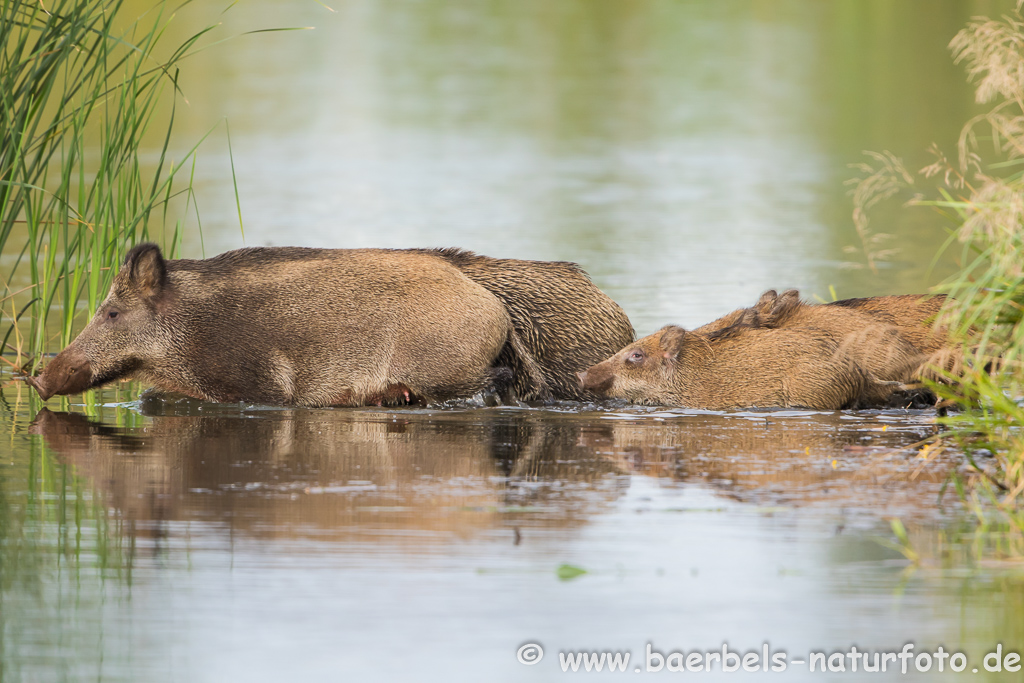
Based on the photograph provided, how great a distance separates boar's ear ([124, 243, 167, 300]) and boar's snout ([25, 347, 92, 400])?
21.4 inches

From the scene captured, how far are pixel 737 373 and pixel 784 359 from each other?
309 mm

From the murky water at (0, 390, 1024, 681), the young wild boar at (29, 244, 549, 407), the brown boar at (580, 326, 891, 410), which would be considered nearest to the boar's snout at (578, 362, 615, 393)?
the brown boar at (580, 326, 891, 410)

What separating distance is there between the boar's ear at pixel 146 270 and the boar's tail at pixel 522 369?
7.08 feet

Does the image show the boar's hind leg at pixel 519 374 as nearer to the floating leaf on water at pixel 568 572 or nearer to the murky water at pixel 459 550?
the murky water at pixel 459 550

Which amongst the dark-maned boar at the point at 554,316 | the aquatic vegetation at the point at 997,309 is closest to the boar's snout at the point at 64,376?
the dark-maned boar at the point at 554,316

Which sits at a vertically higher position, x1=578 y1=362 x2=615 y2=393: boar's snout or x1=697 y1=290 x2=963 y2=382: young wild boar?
x1=697 y1=290 x2=963 y2=382: young wild boar

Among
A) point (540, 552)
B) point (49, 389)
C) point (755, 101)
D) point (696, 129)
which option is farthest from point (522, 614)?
point (755, 101)

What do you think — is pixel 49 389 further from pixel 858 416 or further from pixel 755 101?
pixel 755 101

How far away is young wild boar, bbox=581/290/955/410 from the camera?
29.9ft

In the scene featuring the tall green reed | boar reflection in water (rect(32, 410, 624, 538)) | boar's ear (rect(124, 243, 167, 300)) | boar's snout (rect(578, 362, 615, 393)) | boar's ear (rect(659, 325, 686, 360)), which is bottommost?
boar reflection in water (rect(32, 410, 624, 538))

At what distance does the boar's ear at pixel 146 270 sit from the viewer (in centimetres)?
915

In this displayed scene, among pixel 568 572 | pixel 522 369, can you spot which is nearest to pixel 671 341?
pixel 522 369

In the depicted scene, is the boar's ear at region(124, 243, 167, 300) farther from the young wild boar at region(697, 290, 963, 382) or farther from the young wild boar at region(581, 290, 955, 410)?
the young wild boar at region(697, 290, 963, 382)

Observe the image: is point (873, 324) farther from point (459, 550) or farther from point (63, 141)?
point (63, 141)
